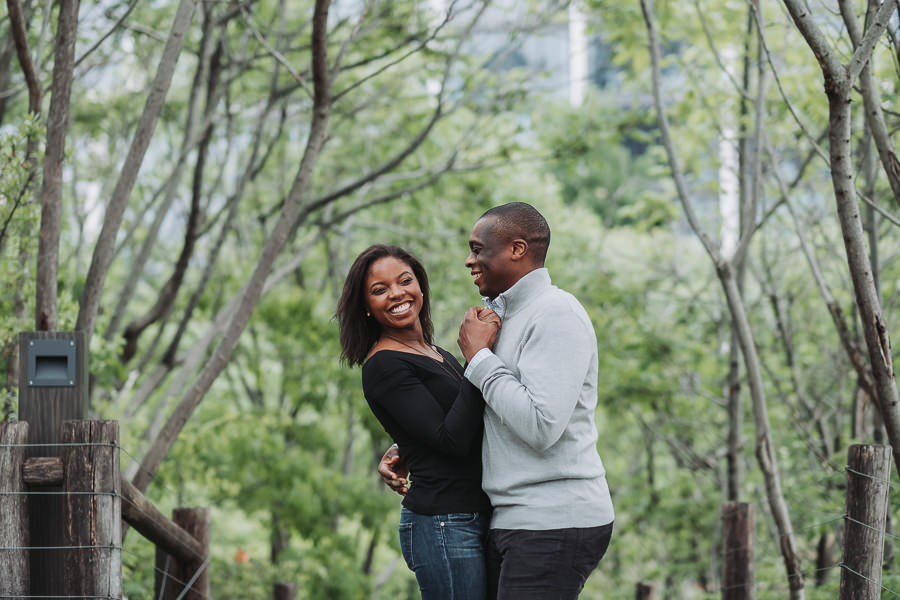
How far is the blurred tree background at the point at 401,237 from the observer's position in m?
5.06

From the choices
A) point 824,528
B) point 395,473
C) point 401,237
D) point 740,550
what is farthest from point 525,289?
point 401,237

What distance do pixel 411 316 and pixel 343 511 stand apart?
5924mm

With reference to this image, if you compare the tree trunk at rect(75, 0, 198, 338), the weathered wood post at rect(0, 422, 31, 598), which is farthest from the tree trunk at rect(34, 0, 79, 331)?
the weathered wood post at rect(0, 422, 31, 598)

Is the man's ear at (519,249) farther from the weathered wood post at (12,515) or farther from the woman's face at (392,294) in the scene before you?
the weathered wood post at (12,515)

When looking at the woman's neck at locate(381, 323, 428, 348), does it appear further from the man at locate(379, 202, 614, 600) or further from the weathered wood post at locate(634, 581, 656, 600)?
the weathered wood post at locate(634, 581, 656, 600)

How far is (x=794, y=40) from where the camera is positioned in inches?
242

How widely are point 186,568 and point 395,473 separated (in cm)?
199

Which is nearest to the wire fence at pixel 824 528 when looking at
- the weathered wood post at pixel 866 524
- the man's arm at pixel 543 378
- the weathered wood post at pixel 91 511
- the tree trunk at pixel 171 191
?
the weathered wood post at pixel 866 524

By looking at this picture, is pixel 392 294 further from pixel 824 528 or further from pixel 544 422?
pixel 824 528

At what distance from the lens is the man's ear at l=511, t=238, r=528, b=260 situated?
2458 mm

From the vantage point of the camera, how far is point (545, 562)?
230 cm

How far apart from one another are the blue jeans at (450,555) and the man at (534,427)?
0.14ft

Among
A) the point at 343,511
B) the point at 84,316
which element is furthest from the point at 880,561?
the point at 343,511

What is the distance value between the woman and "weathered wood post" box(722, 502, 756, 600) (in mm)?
2617
